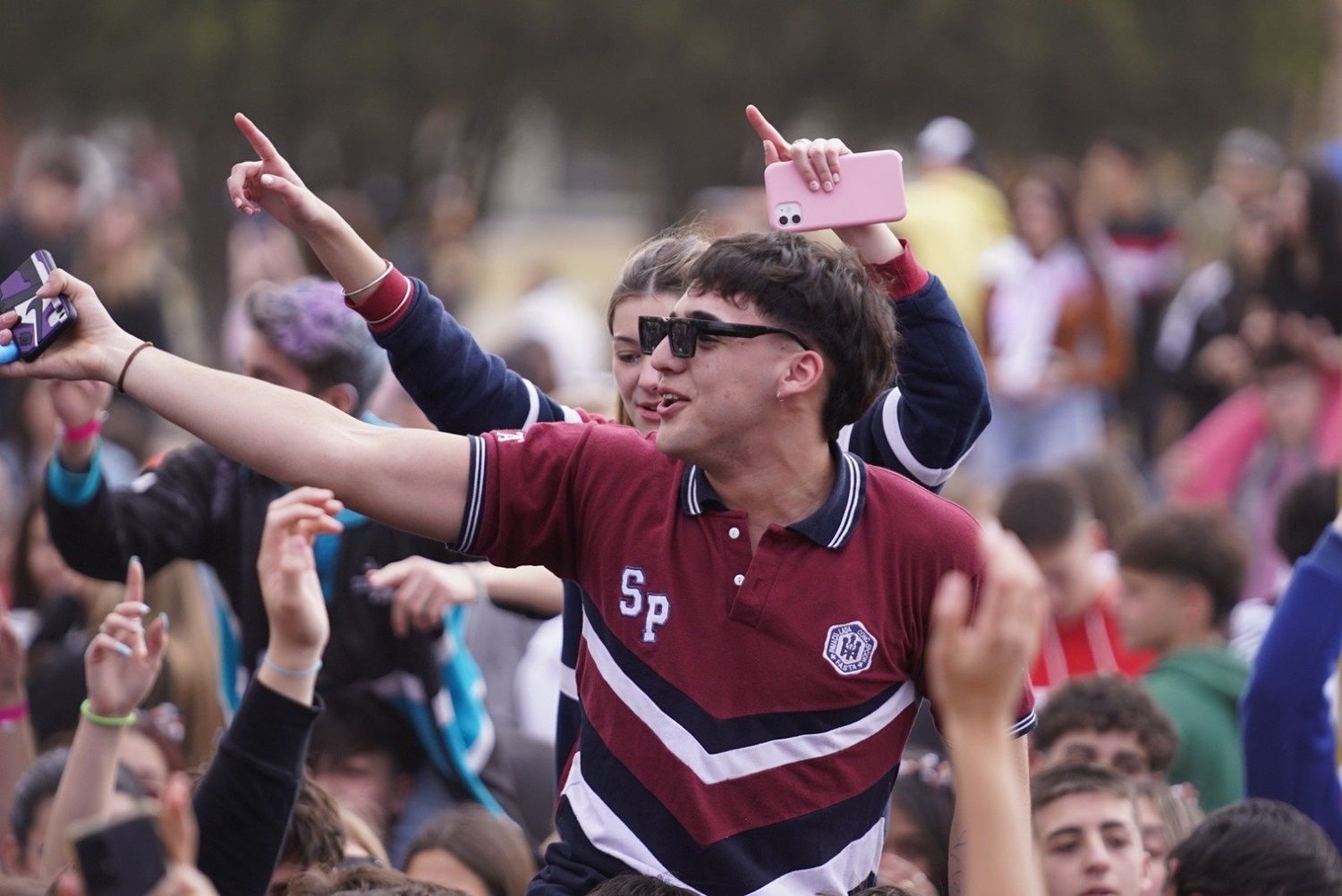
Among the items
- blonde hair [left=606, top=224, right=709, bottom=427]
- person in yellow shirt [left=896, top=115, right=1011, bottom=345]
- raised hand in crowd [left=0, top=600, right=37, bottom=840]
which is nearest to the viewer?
blonde hair [left=606, top=224, right=709, bottom=427]

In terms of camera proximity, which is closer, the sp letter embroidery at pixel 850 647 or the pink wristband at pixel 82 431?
the sp letter embroidery at pixel 850 647

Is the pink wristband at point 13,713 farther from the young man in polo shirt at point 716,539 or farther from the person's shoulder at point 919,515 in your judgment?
the person's shoulder at point 919,515

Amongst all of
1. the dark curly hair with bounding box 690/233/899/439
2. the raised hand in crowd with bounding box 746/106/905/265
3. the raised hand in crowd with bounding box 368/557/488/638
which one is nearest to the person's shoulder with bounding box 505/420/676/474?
the dark curly hair with bounding box 690/233/899/439

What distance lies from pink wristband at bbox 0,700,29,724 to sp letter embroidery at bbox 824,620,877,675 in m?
2.33

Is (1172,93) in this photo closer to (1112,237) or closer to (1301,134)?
(1301,134)

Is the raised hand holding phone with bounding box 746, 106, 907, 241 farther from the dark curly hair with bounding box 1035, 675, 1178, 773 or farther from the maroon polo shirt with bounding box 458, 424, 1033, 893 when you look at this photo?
the dark curly hair with bounding box 1035, 675, 1178, 773

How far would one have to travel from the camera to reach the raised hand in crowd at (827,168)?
11.8 ft

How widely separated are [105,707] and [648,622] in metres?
1.28

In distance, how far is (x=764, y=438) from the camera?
3430 millimetres

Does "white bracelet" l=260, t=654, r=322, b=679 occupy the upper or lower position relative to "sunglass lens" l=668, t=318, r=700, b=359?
lower

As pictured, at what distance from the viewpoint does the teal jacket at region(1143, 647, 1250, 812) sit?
586 centimetres

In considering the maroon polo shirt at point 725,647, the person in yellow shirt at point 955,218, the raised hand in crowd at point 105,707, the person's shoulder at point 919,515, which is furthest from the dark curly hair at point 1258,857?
the person in yellow shirt at point 955,218

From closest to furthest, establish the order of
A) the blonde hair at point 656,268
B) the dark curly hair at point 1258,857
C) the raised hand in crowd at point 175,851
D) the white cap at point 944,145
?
the raised hand in crowd at point 175,851, the dark curly hair at point 1258,857, the blonde hair at point 656,268, the white cap at point 944,145

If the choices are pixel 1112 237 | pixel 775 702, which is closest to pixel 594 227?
pixel 1112 237
